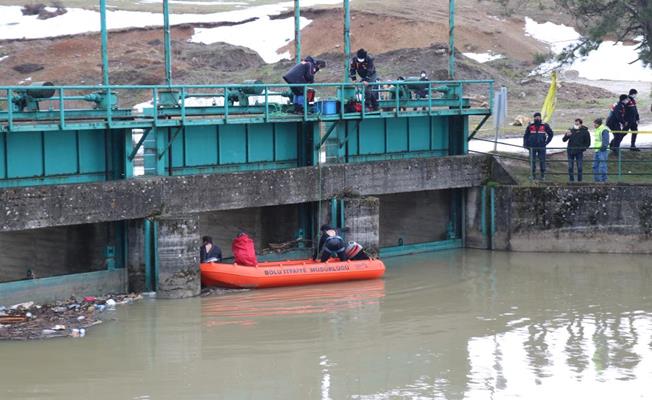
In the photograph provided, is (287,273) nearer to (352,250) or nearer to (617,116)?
(352,250)

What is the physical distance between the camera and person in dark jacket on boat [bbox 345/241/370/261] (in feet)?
96.4

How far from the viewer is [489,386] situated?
2089cm

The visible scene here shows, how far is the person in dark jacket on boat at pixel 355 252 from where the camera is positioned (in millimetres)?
29375

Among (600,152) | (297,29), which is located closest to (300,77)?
(297,29)

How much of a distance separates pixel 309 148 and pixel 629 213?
795 cm

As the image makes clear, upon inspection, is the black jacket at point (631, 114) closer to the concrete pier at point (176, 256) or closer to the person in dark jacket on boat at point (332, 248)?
the person in dark jacket on boat at point (332, 248)

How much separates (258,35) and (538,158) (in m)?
35.0

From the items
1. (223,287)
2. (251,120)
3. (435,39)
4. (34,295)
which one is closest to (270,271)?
(223,287)

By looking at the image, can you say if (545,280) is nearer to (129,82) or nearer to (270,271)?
(270,271)

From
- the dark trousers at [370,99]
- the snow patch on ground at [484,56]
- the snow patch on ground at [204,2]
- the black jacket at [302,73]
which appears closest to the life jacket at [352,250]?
the dark trousers at [370,99]

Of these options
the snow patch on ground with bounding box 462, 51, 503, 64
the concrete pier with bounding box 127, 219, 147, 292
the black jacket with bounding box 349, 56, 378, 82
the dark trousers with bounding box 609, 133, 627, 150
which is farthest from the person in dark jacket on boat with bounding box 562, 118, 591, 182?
the snow patch on ground with bounding box 462, 51, 503, 64

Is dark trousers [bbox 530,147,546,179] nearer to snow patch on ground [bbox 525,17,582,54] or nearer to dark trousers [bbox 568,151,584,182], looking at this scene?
dark trousers [bbox 568,151,584,182]

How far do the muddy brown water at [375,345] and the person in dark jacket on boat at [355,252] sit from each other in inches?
25.5

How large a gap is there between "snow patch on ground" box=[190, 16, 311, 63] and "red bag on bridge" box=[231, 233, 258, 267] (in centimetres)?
3629
